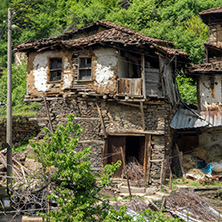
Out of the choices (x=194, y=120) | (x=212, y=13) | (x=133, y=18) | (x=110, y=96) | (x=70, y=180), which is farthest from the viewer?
(x=133, y=18)

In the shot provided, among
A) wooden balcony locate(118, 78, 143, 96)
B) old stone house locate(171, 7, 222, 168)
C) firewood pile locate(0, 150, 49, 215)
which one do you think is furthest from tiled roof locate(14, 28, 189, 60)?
firewood pile locate(0, 150, 49, 215)

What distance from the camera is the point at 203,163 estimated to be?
18609 mm

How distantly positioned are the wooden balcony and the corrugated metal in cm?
301

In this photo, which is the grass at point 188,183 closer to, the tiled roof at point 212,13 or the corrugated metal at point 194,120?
the corrugated metal at point 194,120

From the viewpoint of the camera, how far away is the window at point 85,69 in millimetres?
16875

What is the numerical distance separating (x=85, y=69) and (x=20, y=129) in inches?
277

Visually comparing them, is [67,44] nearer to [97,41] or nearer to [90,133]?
[97,41]

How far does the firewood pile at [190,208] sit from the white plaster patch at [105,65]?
602 centimetres

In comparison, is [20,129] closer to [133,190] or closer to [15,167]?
[15,167]

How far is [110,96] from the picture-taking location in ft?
53.5

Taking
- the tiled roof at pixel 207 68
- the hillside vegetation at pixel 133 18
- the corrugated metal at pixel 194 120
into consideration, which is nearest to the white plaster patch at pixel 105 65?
the corrugated metal at pixel 194 120

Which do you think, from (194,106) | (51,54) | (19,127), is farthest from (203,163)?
(19,127)

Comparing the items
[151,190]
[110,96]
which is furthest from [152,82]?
[151,190]

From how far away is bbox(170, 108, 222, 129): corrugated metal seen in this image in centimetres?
1792
